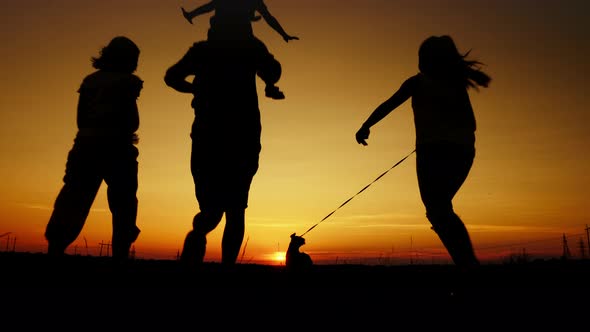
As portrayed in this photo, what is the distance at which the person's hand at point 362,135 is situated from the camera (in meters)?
5.68

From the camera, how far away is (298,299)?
3844 millimetres

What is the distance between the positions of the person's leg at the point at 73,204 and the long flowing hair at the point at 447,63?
3.37 meters

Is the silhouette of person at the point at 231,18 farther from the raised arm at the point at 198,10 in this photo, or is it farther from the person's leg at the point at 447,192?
the person's leg at the point at 447,192

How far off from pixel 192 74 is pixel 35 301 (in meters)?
2.62

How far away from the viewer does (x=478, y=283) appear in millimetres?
4480

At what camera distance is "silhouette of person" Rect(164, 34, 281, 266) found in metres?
5.18

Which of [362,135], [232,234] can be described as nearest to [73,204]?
[232,234]

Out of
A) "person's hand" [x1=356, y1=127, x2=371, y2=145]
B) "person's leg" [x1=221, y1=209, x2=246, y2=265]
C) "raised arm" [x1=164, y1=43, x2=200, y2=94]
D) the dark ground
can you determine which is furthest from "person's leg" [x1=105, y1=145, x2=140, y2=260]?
"person's hand" [x1=356, y1=127, x2=371, y2=145]

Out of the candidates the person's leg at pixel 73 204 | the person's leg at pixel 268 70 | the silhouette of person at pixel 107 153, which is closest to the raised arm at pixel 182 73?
the person's leg at pixel 268 70

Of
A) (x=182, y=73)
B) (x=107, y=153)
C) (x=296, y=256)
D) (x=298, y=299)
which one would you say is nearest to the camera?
(x=298, y=299)

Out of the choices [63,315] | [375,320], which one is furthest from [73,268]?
[375,320]

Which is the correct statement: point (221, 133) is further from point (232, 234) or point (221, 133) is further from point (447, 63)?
point (447, 63)

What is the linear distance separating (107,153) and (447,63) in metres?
3.36

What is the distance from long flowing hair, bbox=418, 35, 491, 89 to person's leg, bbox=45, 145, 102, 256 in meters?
3.37
